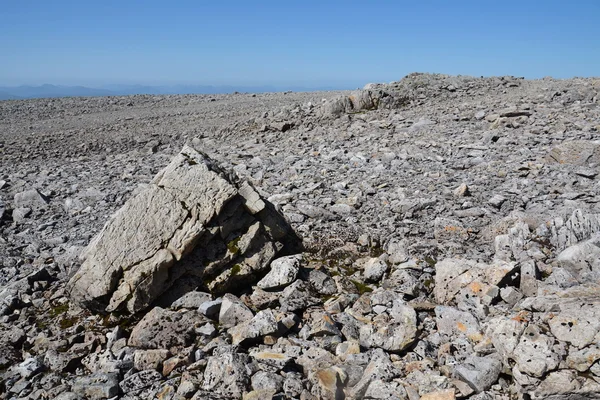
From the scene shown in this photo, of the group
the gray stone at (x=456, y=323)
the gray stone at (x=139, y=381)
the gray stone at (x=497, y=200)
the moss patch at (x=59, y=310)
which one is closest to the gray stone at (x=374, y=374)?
the gray stone at (x=456, y=323)

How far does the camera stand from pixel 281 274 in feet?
27.2

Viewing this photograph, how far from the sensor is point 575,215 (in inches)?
359

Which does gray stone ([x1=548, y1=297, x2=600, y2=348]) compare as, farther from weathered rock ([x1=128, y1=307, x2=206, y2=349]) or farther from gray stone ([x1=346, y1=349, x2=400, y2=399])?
weathered rock ([x1=128, y1=307, x2=206, y2=349])

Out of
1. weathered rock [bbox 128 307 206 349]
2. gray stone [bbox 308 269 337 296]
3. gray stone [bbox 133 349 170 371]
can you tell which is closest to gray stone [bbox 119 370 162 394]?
gray stone [bbox 133 349 170 371]

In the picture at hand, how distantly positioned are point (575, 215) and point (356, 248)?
456 centimetres

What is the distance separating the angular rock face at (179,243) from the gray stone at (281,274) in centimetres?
25

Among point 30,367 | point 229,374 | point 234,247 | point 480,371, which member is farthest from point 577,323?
point 30,367

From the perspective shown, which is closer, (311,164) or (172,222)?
(172,222)

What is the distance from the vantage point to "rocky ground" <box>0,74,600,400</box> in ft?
19.1

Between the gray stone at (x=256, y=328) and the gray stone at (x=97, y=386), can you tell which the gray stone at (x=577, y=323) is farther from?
the gray stone at (x=97, y=386)

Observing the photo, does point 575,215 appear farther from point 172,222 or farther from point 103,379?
point 103,379

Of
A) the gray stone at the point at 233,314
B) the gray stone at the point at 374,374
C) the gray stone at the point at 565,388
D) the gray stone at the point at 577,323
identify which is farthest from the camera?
the gray stone at the point at 233,314

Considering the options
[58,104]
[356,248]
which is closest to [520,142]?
[356,248]

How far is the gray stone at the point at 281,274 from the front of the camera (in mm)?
8219
